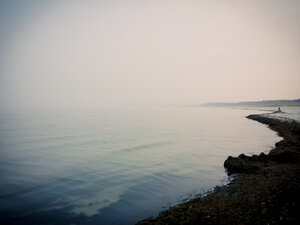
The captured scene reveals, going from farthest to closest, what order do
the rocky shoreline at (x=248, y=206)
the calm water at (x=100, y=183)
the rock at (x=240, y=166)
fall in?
the rock at (x=240, y=166), the calm water at (x=100, y=183), the rocky shoreline at (x=248, y=206)

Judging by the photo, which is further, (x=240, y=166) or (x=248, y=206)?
(x=240, y=166)

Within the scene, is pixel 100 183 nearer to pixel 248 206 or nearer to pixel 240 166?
pixel 248 206

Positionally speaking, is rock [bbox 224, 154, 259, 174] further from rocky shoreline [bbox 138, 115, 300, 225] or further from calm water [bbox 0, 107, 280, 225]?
rocky shoreline [bbox 138, 115, 300, 225]

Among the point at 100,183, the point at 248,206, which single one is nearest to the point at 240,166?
the point at 248,206

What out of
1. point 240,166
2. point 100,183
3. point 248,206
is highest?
point 248,206

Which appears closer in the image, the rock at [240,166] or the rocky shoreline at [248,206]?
the rocky shoreline at [248,206]

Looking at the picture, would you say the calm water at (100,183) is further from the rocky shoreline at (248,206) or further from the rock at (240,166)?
the rocky shoreline at (248,206)

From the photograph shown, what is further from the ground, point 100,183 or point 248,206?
point 248,206

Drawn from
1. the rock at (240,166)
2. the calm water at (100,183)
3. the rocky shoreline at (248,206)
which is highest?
the rocky shoreline at (248,206)

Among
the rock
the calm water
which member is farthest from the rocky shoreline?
the calm water

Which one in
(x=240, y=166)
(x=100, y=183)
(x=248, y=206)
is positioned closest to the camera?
(x=248, y=206)

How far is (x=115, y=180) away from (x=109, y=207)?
4.35 meters

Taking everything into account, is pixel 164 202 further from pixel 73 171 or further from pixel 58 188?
pixel 73 171

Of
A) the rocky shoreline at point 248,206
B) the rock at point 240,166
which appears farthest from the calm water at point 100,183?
the rocky shoreline at point 248,206
